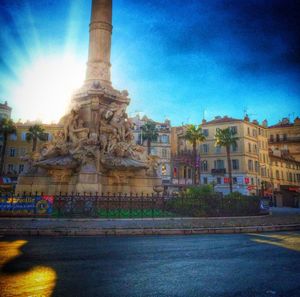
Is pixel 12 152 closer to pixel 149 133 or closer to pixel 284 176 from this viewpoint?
pixel 149 133

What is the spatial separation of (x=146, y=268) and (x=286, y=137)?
232 feet

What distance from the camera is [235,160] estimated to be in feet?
180

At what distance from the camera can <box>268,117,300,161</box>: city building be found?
65.4 m

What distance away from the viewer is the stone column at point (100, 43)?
18597 millimetres

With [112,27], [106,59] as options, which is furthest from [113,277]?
[112,27]

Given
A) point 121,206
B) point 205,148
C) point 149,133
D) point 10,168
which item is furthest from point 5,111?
point 121,206

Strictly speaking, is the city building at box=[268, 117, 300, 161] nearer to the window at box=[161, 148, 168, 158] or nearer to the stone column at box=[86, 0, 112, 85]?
the window at box=[161, 148, 168, 158]

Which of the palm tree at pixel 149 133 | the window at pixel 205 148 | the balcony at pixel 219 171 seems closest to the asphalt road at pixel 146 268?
the palm tree at pixel 149 133

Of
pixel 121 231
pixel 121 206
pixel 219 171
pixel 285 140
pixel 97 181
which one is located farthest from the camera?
pixel 285 140

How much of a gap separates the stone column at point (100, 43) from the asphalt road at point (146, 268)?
13.4m

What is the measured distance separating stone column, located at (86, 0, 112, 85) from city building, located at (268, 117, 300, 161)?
59.4 m

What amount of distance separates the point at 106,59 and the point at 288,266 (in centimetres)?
1717

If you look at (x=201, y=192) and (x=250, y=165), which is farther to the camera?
(x=250, y=165)

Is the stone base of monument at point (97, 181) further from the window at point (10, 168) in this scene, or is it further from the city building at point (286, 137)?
the city building at point (286, 137)
